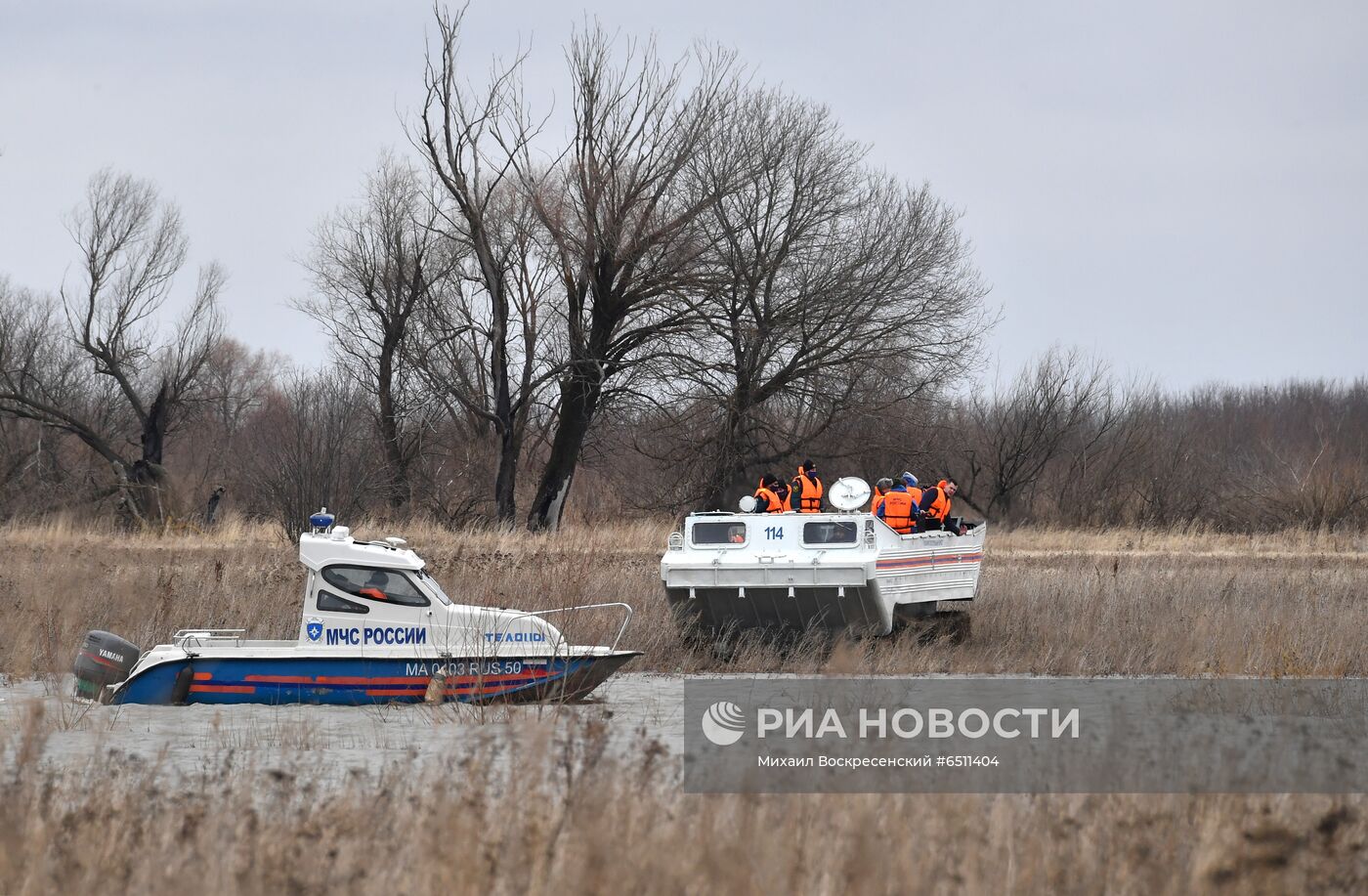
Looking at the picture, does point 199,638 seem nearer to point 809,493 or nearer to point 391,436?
point 809,493

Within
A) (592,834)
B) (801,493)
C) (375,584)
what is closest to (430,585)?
(375,584)

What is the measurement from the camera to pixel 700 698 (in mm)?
15125

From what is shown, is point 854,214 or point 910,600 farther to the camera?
point 854,214

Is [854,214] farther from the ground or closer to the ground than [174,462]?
farther from the ground

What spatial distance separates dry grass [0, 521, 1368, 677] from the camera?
17516 millimetres

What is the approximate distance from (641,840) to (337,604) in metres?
8.68

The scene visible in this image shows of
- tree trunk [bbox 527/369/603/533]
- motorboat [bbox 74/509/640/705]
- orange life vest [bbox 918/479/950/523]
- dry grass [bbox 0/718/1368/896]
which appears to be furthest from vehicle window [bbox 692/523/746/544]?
tree trunk [bbox 527/369/603/533]

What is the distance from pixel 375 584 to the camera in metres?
14.6

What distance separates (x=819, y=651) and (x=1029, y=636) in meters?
3.80

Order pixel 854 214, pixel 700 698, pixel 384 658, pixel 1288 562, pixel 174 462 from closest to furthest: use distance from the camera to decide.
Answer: pixel 384 658 → pixel 700 698 → pixel 1288 562 → pixel 854 214 → pixel 174 462

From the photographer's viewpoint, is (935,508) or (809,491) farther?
(809,491)

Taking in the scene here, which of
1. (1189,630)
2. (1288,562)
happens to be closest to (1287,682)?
(1189,630)

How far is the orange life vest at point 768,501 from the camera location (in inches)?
773

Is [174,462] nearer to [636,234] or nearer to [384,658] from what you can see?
[636,234]
